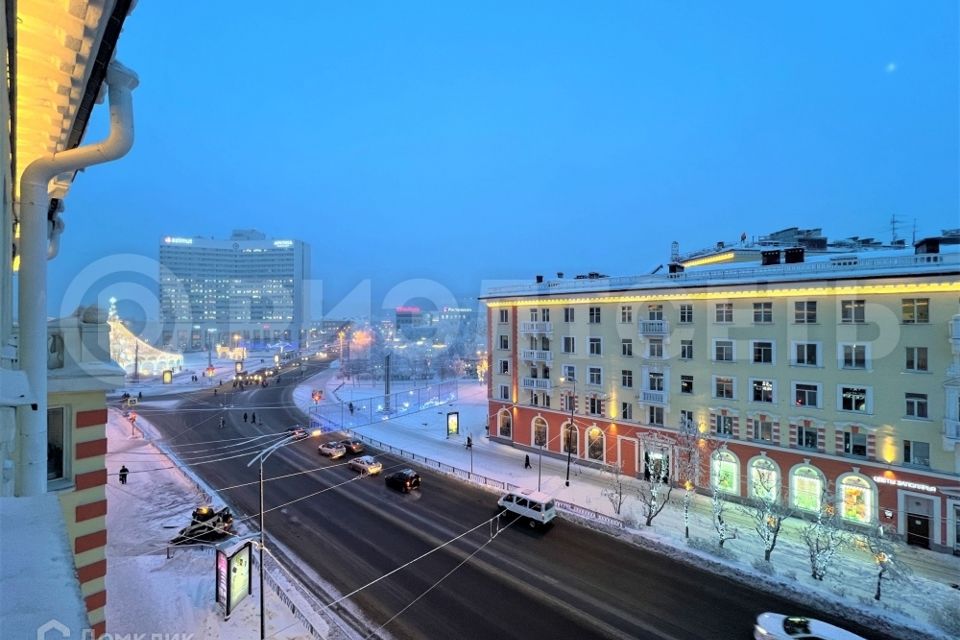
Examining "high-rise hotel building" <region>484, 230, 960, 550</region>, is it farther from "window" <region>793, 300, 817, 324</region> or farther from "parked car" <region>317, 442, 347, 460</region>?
"parked car" <region>317, 442, 347, 460</region>

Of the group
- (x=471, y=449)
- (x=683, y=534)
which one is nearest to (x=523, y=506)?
(x=683, y=534)

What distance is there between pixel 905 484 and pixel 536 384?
22.9 m

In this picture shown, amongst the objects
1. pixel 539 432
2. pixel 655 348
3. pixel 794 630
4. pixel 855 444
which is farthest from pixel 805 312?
pixel 539 432

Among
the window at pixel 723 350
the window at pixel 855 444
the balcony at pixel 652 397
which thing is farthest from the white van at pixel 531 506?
the window at pixel 855 444

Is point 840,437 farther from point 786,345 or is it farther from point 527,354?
point 527,354

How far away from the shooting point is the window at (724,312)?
Result: 29000 mm

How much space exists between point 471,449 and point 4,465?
33.7m

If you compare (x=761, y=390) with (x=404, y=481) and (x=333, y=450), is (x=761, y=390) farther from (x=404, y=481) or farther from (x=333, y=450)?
(x=333, y=450)

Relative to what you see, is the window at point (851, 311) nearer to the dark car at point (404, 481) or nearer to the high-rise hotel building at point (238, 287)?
the dark car at point (404, 481)

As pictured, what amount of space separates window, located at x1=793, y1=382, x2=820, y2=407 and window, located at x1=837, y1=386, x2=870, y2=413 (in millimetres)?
1072

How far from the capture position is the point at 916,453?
23.3 meters

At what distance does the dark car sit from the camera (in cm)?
2942

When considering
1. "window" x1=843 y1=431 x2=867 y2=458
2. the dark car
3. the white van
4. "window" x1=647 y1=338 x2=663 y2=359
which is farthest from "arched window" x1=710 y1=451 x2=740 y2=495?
the dark car

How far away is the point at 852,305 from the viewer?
82.2 ft
